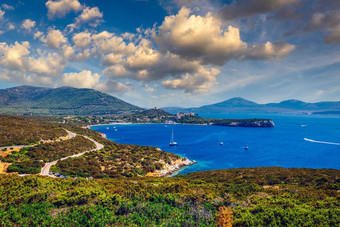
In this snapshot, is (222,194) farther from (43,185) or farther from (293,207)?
(43,185)

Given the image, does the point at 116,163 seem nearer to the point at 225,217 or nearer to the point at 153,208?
the point at 153,208

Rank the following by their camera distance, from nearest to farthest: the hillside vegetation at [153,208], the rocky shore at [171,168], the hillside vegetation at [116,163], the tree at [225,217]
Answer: the hillside vegetation at [153,208] < the tree at [225,217] < the hillside vegetation at [116,163] < the rocky shore at [171,168]

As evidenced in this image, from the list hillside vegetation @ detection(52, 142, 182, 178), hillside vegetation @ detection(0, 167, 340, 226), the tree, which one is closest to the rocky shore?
hillside vegetation @ detection(52, 142, 182, 178)

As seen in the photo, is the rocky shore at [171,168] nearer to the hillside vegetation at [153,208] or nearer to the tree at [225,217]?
the hillside vegetation at [153,208]

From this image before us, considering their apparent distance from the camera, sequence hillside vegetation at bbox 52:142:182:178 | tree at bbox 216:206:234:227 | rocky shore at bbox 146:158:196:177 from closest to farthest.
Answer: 1. tree at bbox 216:206:234:227
2. hillside vegetation at bbox 52:142:182:178
3. rocky shore at bbox 146:158:196:177

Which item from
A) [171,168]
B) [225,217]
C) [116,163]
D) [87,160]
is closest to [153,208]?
[225,217]

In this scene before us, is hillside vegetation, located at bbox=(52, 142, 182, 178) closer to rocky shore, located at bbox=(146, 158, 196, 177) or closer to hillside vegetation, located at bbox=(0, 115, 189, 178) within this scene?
hillside vegetation, located at bbox=(0, 115, 189, 178)

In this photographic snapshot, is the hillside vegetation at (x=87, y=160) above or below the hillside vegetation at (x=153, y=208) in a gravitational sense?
below

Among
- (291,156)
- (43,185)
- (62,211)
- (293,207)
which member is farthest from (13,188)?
(291,156)

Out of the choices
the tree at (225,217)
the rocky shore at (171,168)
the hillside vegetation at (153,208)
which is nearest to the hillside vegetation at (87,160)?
the rocky shore at (171,168)

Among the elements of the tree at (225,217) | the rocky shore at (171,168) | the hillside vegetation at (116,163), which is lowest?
the rocky shore at (171,168)

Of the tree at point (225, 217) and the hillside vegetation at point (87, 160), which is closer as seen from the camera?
the tree at point (225, 217)
